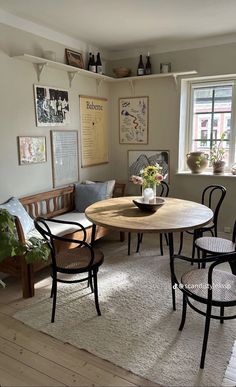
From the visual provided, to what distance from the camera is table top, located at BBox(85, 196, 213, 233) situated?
2.33 metres

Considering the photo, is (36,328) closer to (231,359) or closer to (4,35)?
(231,359)

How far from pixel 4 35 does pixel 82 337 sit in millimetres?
2753

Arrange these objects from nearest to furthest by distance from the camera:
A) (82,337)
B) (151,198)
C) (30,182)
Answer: (82,337)
(151,198)
(30,182)

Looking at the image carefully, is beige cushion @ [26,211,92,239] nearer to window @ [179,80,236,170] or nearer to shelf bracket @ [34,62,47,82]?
shelf bracket @ [34,62,47,82]

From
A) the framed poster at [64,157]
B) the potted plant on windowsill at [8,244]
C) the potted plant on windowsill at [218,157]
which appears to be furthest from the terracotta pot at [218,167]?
the potted plant on windowsill at [8,244]

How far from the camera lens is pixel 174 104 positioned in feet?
13.9

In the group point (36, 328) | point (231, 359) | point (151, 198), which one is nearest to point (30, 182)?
point (151, 198)

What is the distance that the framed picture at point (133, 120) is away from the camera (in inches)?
176

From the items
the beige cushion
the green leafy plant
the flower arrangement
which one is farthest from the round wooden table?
the green leafy plant

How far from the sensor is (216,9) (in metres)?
2.95

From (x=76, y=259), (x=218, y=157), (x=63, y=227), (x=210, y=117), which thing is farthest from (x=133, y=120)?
(x=76, y=259)

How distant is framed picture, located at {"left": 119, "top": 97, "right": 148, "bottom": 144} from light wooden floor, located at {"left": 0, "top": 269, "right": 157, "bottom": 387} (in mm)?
3042

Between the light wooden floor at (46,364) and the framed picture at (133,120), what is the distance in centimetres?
304

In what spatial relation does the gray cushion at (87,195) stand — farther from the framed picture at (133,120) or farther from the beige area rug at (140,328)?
the framed picture at (133,120)
